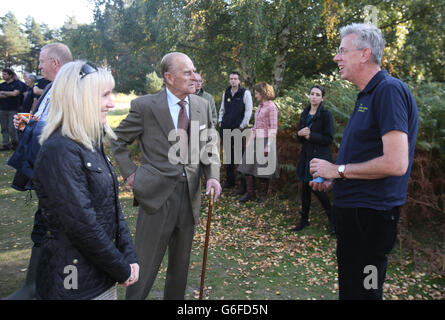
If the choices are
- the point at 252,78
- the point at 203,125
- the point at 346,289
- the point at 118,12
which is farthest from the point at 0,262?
the point at 118,12

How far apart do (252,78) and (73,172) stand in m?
10.6

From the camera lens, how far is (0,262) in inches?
189

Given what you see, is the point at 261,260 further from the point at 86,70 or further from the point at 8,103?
the point at 8,103

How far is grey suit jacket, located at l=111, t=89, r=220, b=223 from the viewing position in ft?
10.2

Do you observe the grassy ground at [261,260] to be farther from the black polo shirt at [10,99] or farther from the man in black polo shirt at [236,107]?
the black polo shirt at [10,99]

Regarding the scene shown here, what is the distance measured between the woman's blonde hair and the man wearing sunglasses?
1.09 meters

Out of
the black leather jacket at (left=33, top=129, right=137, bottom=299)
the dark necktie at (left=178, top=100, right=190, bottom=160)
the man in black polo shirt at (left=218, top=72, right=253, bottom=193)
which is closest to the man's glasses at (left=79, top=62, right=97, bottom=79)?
the black leather jacket at (left=33, top=129, right=137, bottom=299)

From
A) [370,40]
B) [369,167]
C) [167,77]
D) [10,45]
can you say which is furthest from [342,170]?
[10,45]

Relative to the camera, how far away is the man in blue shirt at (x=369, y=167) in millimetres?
2264

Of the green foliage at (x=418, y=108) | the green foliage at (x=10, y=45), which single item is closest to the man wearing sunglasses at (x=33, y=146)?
the green foliage at (x=418, y=108)

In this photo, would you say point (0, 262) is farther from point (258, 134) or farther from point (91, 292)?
point (258, 134)

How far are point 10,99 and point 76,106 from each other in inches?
488

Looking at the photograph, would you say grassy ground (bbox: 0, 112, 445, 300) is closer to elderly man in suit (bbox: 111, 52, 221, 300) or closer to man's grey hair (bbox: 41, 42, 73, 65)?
elderly man in suit (bbox: 111, 52, 221, 300)

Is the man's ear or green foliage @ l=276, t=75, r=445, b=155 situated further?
green foliage @ l=276, t=75, r=445, b=155
